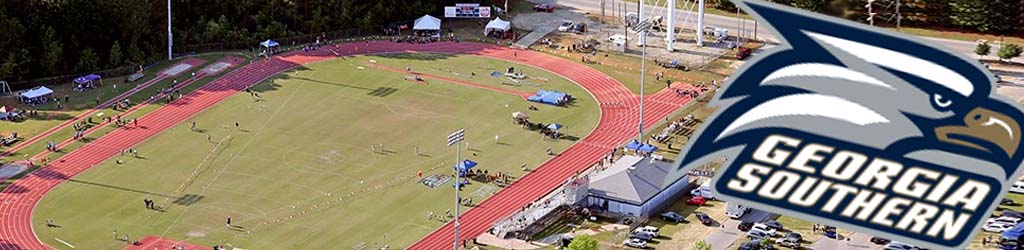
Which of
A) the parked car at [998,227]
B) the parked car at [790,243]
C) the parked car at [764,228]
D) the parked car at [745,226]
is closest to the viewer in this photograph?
the parked car at [790,243]

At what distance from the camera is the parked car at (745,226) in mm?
104688

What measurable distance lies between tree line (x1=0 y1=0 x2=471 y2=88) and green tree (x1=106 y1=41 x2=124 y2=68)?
0.31ft

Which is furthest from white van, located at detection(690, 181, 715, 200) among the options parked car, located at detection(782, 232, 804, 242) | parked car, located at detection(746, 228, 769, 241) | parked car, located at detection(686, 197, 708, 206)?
parked car, located at detection(782, 232, 804, 242)

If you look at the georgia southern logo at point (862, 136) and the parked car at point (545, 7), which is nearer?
the georgia southern logo at point (862, 136)

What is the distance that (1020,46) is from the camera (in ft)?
466

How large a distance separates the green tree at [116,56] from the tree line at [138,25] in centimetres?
9

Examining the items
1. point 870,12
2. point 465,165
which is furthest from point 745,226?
point 870,12

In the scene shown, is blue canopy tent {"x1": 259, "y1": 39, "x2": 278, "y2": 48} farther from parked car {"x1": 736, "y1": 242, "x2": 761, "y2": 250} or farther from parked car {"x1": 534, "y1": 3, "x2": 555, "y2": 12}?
parked car {"x1": 736, "y1": 242, "x2": 761, "y2": 250}

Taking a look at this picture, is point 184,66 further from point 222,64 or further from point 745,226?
point 745,226

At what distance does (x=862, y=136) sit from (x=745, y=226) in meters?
70.6

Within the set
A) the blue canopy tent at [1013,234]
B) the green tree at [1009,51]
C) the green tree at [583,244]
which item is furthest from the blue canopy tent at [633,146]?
the green tree at [1009,51]

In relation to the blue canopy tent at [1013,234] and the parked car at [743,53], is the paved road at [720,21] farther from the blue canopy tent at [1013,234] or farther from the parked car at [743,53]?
the blue canopy tent at [1013,234]

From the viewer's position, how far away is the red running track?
107m

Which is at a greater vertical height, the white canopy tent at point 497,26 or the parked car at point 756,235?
the white canopy tent at point 497,26
